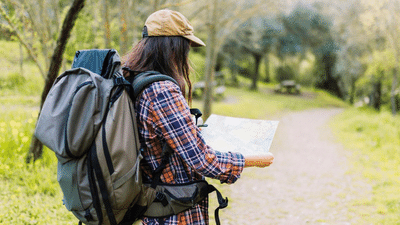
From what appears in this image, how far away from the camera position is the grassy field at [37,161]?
11.5 ft

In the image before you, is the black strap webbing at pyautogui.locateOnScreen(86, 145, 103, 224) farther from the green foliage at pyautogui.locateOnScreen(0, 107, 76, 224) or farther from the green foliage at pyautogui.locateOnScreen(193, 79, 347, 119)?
the green foliage at pyautogui.locateOnScreen(193, 79, 347, 119)

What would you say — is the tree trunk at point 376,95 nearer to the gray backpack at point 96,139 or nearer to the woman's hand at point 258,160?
the woman's hand at point 258,160

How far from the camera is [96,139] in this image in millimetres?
1249

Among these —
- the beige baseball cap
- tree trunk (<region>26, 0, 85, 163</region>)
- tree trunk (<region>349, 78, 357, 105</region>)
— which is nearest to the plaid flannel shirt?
the beige baseball cap

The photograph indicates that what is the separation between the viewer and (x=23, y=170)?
165 inches

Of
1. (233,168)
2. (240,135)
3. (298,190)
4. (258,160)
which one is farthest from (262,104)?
(233,168)

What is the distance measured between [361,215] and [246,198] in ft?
5.45

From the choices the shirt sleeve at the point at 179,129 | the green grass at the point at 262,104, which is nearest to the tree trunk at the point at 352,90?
the green grass at the point at 262,104

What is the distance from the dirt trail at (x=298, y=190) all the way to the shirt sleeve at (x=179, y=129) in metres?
3.20

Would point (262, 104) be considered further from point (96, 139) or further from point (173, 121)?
point (96, 139)

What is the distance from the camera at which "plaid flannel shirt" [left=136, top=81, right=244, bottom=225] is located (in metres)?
1.35

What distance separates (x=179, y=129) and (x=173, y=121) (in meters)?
0.04

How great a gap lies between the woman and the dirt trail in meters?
3.09

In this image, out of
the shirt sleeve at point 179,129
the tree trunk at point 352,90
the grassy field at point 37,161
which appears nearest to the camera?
the shirt sleeve at point 179,129
